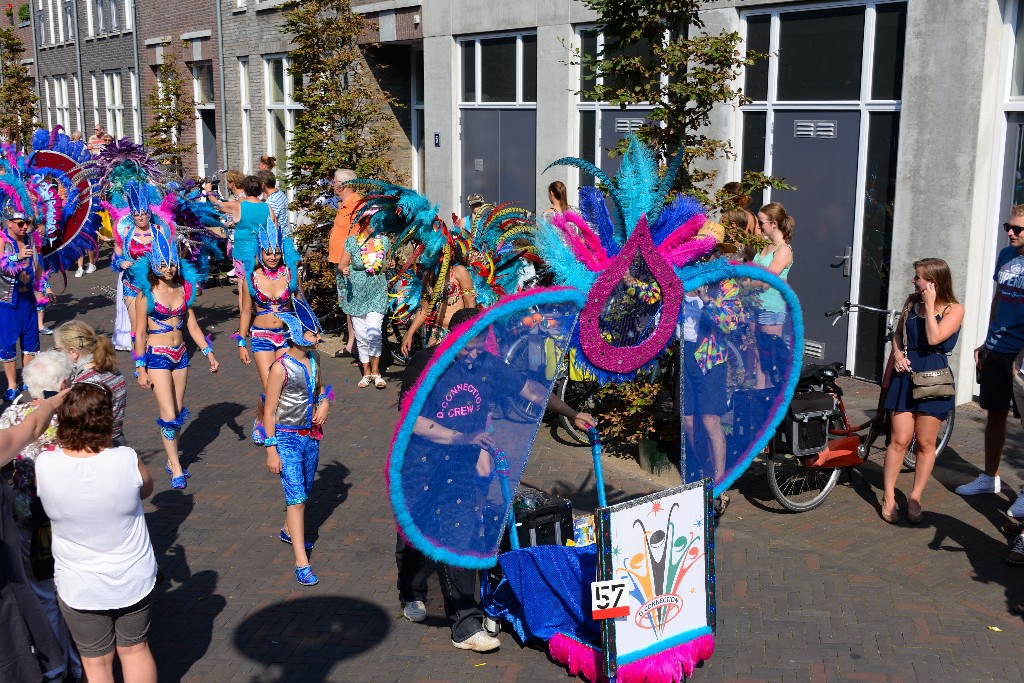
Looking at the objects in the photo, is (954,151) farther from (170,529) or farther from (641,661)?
(170,529)

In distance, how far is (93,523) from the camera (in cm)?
445

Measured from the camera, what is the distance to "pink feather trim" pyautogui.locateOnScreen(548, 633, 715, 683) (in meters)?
5.00

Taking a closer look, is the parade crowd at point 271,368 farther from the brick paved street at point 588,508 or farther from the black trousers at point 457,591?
the brick paved street at point 588,508

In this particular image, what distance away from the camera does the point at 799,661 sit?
5297 millimetres

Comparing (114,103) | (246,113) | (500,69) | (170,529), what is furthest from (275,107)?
(170,529)

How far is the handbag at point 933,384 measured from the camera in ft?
22.5

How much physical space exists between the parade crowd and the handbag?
64mm

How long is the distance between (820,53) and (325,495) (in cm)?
654

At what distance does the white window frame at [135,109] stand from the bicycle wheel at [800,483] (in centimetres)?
2526

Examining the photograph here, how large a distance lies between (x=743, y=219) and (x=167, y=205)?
6.25 meters

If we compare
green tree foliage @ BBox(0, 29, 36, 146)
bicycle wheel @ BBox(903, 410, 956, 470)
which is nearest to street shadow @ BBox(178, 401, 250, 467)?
bicycle wheel @ BBox(903, 410, 956, 470)

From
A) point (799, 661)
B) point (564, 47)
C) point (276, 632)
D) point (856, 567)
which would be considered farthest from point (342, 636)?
point (564, 47)

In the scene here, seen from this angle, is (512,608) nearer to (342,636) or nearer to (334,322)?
(342,636)

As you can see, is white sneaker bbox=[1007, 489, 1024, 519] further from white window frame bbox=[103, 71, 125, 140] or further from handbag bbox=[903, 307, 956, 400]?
white window frame bbox=[103, 71, 125, 140]
